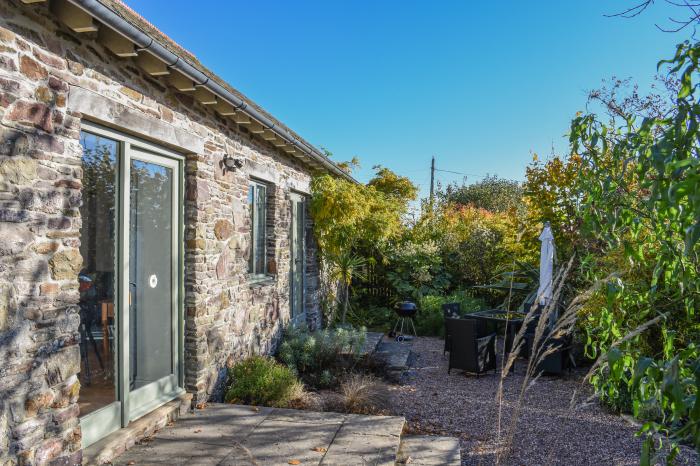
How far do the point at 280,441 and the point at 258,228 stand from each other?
12.3 ft

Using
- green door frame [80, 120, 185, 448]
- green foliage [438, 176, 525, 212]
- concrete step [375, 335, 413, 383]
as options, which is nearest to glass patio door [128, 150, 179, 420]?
green door frame [80, 120, 185, 448]

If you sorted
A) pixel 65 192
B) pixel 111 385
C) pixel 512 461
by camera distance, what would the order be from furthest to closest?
pixel 512 461
pixel 111 385
pixel 65 192

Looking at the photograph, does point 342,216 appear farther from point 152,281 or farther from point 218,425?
point 218,425

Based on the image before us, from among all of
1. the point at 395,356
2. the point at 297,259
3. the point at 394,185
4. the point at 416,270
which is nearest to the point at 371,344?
the point at 395,356

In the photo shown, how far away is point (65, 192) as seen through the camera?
340 centimetres

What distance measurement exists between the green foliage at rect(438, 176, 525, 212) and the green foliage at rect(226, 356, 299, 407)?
2198cm

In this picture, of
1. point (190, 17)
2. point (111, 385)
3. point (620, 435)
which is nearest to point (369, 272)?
point (190, 17)

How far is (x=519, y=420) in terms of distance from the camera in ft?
18.1

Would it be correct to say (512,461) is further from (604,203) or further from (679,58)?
(679,58)

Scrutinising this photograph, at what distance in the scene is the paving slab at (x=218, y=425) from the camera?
4.30m

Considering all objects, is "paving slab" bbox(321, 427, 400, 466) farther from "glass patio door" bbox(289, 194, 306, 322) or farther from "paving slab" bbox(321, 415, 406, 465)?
"glass patio door" bbox(289, 194, 306, 322)

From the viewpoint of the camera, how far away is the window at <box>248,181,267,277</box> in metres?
7.20

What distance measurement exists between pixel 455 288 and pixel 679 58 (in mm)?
11350

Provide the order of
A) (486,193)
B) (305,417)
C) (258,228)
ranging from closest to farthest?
(305,417) → (258,228) → (486,193)
